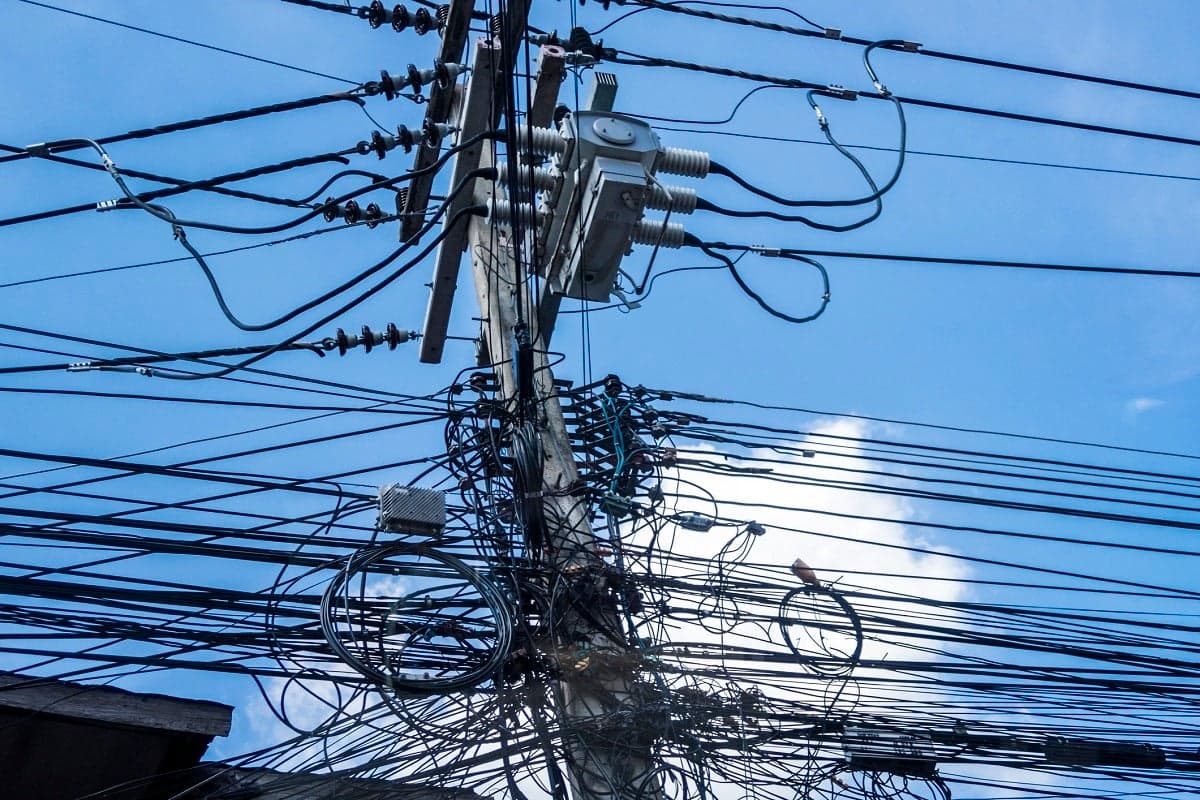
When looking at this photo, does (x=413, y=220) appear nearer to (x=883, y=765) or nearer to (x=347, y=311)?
(x=347, y=311)

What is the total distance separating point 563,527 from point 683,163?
1.74m

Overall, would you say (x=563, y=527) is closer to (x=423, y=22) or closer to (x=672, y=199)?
(x=672, y=199)

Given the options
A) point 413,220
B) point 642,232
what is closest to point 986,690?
point 642,232

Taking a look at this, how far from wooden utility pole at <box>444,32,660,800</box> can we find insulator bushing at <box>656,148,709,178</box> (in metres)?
0.58

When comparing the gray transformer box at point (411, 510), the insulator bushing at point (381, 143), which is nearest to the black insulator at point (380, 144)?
the insulator bushing at point (381, 143)

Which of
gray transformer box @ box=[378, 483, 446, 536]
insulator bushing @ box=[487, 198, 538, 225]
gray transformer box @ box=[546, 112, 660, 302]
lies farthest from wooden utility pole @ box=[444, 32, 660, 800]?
gray transformer box @ box=[378, 483, 446, 536]

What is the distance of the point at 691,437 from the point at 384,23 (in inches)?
99.9

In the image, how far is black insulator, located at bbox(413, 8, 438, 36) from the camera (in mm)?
6559

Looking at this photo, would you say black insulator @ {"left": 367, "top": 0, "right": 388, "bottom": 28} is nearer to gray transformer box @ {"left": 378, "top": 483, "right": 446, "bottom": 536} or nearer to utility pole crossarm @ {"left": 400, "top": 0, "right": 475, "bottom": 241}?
utility pole crossarm @ {"left": 400, "top": 0, "right": 475, "bottom": 241}

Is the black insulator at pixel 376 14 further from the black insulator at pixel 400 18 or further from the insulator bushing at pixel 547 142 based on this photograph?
the insulator bushing at pixel 547 142

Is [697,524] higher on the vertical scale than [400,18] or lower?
lower

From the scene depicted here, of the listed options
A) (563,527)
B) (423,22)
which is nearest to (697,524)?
(563,527)

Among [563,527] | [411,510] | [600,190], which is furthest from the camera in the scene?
[600,190]

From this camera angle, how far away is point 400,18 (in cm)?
658
